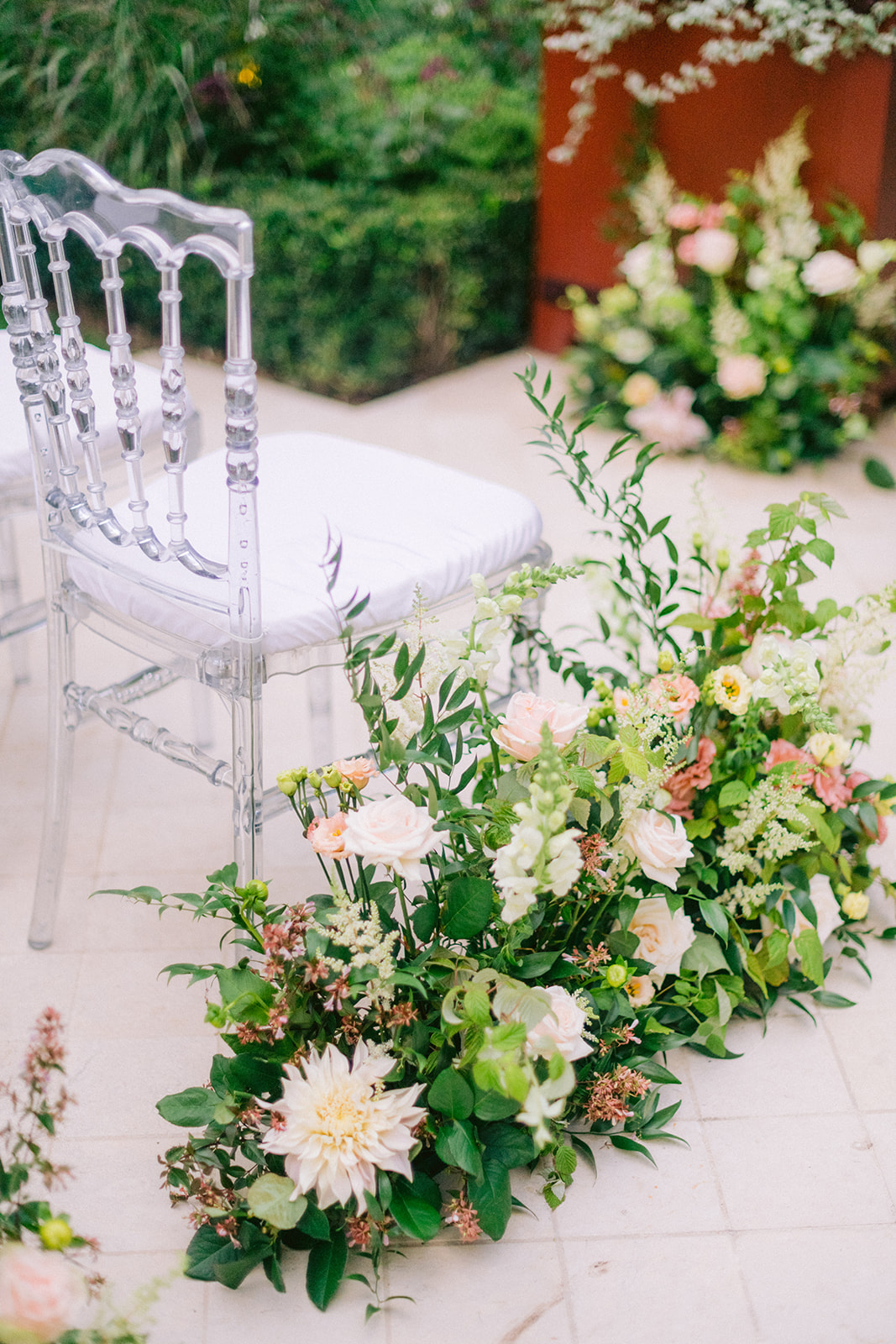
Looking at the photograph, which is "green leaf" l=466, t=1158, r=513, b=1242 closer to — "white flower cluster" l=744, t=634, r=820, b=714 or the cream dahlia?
the cream dahlia

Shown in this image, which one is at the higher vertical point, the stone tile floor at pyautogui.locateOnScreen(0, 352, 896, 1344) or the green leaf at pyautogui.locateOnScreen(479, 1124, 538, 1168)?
the green leaf at pyautogui.locateOnScreen(479, 1124, 538, 1168)

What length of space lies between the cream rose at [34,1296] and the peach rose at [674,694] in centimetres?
80

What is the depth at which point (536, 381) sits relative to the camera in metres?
3.71

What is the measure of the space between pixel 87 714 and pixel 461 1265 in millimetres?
798

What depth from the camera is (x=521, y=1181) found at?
1.37 m

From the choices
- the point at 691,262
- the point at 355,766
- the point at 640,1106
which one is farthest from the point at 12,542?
the point at 691,262

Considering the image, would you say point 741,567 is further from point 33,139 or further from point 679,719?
point 33,139

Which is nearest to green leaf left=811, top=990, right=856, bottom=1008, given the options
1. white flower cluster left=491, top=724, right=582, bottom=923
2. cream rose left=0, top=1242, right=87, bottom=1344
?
white flower cluster left=491, top=724, right=582, bottom=923

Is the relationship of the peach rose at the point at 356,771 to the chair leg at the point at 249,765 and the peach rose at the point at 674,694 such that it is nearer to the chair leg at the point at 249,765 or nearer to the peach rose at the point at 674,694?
the chair leg at the point at 249,765

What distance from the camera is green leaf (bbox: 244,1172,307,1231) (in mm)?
1187

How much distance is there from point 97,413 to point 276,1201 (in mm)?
1082

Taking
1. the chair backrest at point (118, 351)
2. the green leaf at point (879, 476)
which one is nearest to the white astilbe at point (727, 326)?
the green leaf at point (879, 476)

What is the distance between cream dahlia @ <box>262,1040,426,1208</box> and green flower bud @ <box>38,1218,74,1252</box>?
0.30m

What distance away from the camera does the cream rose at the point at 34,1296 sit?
0.81 m
